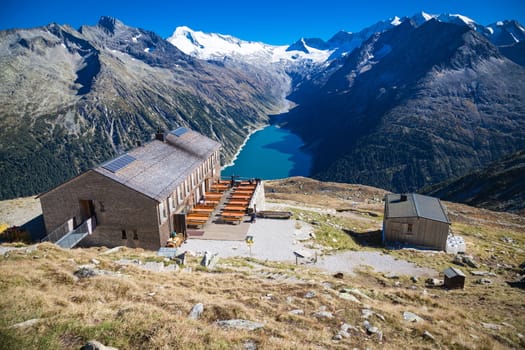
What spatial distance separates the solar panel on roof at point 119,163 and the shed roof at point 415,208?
2959 centimetres

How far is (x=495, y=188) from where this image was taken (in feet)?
265

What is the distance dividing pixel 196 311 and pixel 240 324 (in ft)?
7.29

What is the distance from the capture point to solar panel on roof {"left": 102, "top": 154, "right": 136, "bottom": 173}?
31.1 m

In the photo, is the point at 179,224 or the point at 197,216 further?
the point at 197,216

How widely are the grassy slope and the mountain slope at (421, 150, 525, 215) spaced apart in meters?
56.7

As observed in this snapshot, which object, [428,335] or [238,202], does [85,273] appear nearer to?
[428,335]

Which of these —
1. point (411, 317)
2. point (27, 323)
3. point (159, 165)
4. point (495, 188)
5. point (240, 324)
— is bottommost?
point (495, 188)

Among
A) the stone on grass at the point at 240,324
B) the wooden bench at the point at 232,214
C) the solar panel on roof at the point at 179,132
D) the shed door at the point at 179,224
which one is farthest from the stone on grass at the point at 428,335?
the solar panel on roof at the point at 179,132

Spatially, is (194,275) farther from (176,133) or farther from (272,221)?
(176,133)

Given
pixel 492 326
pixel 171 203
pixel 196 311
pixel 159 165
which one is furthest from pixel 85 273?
pixel 492 326

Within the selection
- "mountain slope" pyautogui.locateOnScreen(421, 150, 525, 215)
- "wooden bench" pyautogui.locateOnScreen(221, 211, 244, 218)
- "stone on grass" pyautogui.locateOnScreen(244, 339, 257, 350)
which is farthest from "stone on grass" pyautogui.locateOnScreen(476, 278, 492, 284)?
"mountain slope" pyautogui.locateOnScreen(421, 150, 525, 215)

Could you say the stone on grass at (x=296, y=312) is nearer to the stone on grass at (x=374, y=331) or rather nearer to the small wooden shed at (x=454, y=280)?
the stone on grass at (x=374, y=331)

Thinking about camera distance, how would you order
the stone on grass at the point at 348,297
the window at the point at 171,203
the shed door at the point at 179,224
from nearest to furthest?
1. the stone on grass at the point at 348,297
2. the window at the point at 171,203
3. the shed door at the point at 179,224

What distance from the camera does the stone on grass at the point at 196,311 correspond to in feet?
46.5
